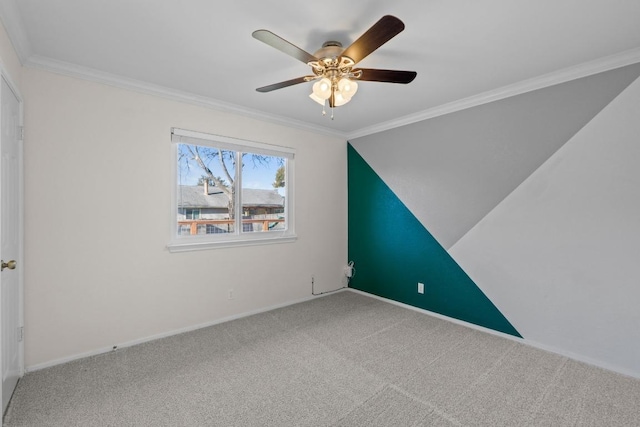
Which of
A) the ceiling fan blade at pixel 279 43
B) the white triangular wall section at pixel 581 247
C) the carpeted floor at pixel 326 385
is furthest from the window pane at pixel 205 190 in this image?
the white triangular wall section at pixel 581 247

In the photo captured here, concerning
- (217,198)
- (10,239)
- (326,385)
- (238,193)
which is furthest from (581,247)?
(10,239)

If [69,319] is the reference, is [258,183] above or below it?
above

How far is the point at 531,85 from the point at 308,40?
212cm

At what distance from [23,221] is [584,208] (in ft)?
14.6

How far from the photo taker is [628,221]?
2.29 m

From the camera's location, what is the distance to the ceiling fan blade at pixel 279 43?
156 cm

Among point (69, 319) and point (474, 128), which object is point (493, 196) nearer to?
point (474, 128)

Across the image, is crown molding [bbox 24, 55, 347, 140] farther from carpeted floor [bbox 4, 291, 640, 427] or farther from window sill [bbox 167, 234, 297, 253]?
carpeted floor [bbox 4, 291, 640, 427]

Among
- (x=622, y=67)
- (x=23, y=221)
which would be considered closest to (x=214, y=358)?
(x=23, y=221)

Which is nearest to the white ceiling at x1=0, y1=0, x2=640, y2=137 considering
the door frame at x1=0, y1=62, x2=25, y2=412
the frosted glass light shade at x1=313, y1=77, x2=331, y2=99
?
the frosted glass light shade at x1=313, y1=77, x2=331, y2=99

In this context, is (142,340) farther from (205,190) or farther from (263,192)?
(263,192)

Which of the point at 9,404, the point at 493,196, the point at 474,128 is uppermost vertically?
the point at 474,128

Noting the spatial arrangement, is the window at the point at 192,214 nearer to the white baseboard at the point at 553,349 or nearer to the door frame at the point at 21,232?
the door frame at the point at 21,232

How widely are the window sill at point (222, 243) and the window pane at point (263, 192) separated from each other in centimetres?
16
